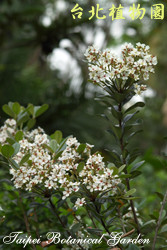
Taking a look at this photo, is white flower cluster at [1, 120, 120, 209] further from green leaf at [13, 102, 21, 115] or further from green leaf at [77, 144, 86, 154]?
green leaf at [13, 102, 21, 115]

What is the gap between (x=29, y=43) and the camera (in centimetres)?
453

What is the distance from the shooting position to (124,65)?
2.56 ft

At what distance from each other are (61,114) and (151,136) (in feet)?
14.2

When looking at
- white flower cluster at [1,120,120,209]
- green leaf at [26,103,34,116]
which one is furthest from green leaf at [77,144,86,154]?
green leaf at [26,103,34,116]

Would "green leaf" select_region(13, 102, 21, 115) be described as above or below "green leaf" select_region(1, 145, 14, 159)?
above

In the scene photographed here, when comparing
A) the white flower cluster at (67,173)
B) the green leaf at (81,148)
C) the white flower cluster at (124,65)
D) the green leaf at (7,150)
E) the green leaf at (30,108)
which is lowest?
the white flower cluster at (67,173)

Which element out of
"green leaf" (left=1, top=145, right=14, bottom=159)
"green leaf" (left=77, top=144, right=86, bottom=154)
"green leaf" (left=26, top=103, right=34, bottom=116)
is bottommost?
"green leaf" (left=77, top=144, right=86, bottom=154)

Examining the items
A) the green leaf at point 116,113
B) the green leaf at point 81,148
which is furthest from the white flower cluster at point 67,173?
the green leaf at point 116,113

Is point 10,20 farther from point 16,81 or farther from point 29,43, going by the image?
point 16,81

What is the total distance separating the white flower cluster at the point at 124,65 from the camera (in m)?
0.78

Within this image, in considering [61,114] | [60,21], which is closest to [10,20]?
[60,21]

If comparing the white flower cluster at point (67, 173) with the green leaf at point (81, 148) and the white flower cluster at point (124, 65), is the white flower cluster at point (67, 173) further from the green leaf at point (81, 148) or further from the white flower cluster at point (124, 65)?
the white flower cluster at point (124, 65)

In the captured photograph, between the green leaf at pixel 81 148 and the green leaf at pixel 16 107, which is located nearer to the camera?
the green leaf at pixel 81 148

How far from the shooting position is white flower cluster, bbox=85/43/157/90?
777 millimetres
